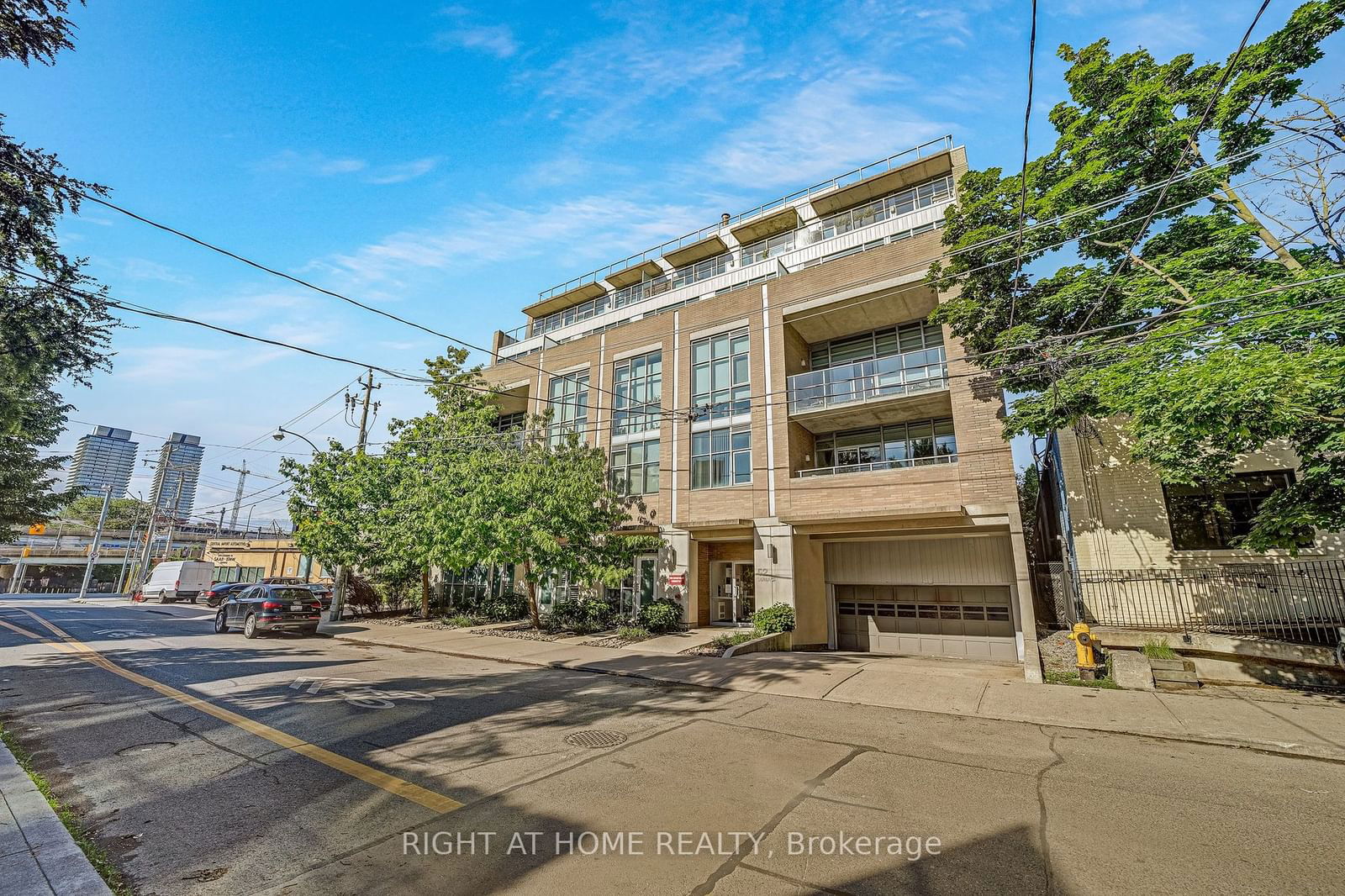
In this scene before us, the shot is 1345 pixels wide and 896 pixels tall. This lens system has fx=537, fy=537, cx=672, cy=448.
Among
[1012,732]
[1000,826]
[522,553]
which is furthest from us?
[522,553]

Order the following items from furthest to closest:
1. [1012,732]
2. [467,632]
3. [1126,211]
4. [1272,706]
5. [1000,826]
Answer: [467,632] < [1126,211] < [1272,706] < [1012,732] < [1000,826]

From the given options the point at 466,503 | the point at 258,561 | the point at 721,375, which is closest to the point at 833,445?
the point at 721,375

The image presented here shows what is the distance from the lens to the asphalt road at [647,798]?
11.9ft

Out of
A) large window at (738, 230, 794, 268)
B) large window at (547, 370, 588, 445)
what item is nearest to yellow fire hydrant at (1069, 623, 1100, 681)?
large window at (547, 370, 588, 445)

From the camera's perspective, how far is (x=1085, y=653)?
36.4 feet

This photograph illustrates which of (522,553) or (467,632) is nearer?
(522,553)

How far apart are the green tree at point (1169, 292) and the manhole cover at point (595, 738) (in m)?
9.80

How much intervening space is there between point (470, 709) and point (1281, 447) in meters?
20.4

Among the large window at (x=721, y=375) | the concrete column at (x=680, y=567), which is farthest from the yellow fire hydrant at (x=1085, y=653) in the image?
the large window at (x=721, y=375)

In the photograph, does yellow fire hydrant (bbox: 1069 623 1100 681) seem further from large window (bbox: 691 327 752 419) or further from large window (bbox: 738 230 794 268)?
large window (bbox: 738 230 794 268)

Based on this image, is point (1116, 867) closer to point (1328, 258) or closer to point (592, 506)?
point (1328, 258)

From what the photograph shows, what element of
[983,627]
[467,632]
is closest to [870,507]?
[983,627]

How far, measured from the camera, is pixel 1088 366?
12227mm

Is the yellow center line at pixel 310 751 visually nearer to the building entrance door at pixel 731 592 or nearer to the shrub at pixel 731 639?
the shrub at pixel 731 639
